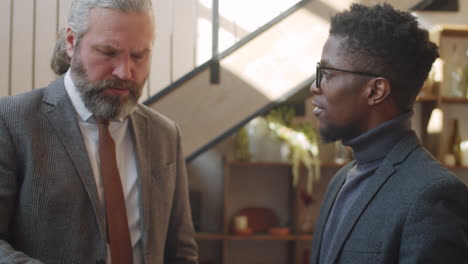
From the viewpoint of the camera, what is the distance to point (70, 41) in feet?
5.13

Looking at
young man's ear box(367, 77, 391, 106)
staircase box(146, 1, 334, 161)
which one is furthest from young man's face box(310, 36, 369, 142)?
staircase box(146, 1, 334, 161)

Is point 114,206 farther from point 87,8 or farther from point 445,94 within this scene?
point 445,94

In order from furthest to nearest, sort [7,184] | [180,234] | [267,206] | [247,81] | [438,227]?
[267,206] → [247,81] → [180,234] → [7,184] → [438,227]

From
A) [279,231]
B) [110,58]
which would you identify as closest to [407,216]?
[110,58]

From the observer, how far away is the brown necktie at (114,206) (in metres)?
1.49

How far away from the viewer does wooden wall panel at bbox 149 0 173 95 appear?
10.0 feet

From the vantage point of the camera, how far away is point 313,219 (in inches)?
180

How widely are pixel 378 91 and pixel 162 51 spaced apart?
6.56 ft

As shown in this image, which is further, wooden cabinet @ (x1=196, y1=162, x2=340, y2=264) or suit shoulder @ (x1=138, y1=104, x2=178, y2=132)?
wooden cabinet @ (x1=196, y1=162, x2=340, y2=264)

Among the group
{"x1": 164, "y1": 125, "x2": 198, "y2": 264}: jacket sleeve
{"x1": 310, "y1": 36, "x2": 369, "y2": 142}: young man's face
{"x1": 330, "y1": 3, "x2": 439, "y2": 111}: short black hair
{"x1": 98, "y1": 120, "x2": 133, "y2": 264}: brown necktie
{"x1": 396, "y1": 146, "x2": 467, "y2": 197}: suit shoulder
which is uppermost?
{"x1": 330, "y1": 3, "x2": 439, "y2": 111}: short black hair

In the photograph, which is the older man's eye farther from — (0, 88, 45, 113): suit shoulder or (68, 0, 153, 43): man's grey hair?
(0, 88, 45, 113): suit shoulder

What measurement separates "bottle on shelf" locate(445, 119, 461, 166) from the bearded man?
3.11 m

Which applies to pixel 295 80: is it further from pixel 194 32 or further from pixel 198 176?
pixel 198 176

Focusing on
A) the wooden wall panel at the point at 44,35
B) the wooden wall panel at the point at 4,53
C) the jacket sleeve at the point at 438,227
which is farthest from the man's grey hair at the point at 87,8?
the wooden wall panel at the point at 4,53
